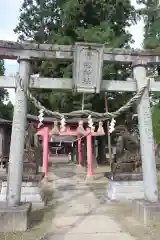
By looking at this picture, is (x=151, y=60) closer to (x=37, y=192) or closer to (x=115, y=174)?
(x=115, y=174)

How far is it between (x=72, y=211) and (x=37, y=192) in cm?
160

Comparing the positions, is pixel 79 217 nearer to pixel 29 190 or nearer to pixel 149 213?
pixel 149 213

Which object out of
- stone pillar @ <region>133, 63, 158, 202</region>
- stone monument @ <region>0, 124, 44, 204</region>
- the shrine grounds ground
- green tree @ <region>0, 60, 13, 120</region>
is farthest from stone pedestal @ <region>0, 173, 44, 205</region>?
green tree @ <region>0, 60, 13, 120</region>

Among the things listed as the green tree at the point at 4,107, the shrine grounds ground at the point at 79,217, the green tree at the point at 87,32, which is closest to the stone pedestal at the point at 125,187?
the shrine grounds ground at the point at 79,217

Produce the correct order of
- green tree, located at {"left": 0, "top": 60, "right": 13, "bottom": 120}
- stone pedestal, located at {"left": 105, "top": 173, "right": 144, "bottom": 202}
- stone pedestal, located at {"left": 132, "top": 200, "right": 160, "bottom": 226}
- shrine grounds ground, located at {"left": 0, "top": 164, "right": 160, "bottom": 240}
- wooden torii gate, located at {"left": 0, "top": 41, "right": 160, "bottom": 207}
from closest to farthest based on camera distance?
shrine grounds ground, located at {"left": 0, "top": 164, "right": 160, "bottom": 240} < stone pedestal, located at {"left": 132, "top": 200, "right": 160, "bottom": 226} < wooden torii gate, located at {"left": 0, "top": 41, "right": 160, "bottom": 207} < stone pedestal, located at {"left": 105, "top": 173, "right": 144, "bottom": 202} < green tree, located at {"left": 0, "top": 60, "right": 13, "bottom": 120}

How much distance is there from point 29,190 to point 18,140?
126 inches

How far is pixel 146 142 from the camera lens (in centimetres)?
557

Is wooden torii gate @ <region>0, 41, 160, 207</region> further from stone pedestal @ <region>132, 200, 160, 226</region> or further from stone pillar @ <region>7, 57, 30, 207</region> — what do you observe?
stone pedestal @ <region>132, 200, 160, 226</region>

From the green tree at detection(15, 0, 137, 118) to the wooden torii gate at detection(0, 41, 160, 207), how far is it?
10834 millimetres

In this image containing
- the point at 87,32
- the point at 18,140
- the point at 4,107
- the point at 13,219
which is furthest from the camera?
the point at 4,107

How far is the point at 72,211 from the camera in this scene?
6766 millimetres

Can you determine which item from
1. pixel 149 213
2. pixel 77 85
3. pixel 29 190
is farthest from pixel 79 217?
pixel 77 85

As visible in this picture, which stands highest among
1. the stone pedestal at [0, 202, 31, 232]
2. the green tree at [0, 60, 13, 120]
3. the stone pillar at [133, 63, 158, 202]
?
the green tree at [0, 60, 13, 120]

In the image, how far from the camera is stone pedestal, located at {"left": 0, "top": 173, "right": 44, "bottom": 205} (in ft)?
25.5
